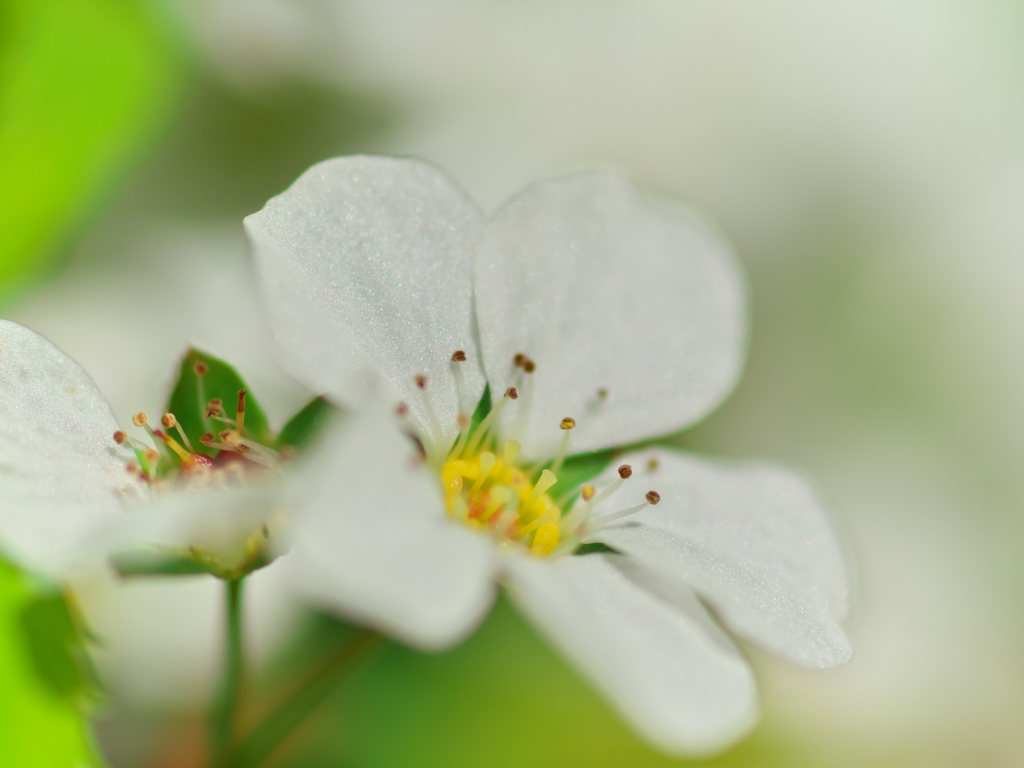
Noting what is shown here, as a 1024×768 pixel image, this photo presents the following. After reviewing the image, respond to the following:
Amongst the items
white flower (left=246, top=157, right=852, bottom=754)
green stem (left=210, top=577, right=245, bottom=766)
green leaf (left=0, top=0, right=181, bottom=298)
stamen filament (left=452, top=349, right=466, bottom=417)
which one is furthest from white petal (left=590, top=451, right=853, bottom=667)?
green leaf (left=0, top=0, right=181, bottom=298)

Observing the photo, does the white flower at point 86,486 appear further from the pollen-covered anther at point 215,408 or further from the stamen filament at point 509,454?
the stamen filament at point 509,454

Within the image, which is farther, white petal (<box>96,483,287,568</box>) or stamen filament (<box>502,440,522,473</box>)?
stamen filament (<box>502,440,522,473</box>)

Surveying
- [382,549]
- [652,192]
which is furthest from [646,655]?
→ [652,192]

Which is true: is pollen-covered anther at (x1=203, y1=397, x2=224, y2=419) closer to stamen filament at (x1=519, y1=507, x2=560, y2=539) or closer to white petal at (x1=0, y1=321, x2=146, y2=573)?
white petal at (x1=0, y1=321, x2=146, y2=573)

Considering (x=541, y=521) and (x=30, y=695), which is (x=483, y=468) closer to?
(x=541, y=521)

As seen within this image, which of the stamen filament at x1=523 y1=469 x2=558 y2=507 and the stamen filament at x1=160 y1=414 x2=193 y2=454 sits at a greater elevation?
the stamen filament at x1=160 y1=414 x2=193 y2=454

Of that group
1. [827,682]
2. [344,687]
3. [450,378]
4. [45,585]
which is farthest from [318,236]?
[827,682]

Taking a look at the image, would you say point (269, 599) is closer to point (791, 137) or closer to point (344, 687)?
point (344, 687)
